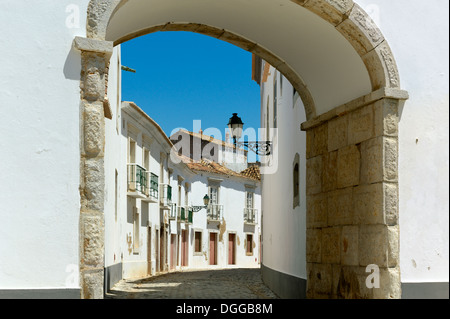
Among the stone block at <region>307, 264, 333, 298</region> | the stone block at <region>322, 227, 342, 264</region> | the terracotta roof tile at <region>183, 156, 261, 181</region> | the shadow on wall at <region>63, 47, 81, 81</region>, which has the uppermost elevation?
the terracotta roof tile at <region>183, 156, 261, 181</region>

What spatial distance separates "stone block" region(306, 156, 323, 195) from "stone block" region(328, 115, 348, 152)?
1.13 feet

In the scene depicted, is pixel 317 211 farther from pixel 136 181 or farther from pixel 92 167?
pixel 136 181

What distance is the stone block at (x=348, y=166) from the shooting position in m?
7.07

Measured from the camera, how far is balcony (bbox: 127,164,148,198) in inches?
710

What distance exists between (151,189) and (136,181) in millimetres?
3115

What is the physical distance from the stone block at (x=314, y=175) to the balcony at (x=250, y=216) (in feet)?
91.9

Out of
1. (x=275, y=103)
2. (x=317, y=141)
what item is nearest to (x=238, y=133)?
(x=275, y=103)

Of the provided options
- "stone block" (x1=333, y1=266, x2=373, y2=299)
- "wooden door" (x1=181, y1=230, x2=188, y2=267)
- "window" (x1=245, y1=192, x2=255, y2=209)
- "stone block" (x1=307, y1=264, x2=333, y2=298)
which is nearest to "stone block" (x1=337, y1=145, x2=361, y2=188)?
"stone block" (x1=333, y1=266, x2=373, y2=299)

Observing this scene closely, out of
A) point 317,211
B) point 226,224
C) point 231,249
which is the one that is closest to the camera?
point 317,211

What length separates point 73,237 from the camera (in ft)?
17.9

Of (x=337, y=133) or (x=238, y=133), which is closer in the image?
(x=337, y=133)

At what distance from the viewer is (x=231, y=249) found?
35375mm

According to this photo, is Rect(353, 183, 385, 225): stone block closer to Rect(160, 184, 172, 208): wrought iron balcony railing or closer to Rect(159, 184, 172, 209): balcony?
Rect(159, 184, 172, 209): balcony

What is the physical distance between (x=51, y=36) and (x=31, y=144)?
3.04 ft
